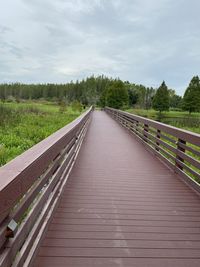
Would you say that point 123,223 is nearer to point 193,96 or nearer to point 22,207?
point 22,207

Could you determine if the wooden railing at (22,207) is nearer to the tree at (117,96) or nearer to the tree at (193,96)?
the tree at (117,96)

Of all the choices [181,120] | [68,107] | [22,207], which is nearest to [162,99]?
[68,107]

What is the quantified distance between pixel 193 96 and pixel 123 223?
153 ft

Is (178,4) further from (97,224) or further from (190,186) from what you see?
(97,224)

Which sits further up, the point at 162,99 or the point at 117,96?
the point at 162,99

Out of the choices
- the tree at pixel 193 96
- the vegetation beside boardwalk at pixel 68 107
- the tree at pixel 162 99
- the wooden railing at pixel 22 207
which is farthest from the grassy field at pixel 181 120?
the wooden railing at pixel 22 207

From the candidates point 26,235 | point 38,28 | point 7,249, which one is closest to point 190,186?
point 26,235

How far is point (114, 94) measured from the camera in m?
39.0

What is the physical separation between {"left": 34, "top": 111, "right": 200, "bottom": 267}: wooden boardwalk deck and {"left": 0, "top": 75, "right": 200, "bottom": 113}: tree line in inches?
1359

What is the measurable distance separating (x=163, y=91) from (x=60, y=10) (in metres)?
41.0

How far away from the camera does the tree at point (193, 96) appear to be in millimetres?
45438

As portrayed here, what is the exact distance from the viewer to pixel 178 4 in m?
11.0

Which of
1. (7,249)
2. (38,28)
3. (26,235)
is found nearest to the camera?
(7,249)

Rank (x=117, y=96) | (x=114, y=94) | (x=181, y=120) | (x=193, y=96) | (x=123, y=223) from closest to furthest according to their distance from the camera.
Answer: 1. (x=123, y=223)
2. (x=181, y=120)
3. (x=117, y=96)
4. (x=114, y=94)
5. (x=193, y=96)
